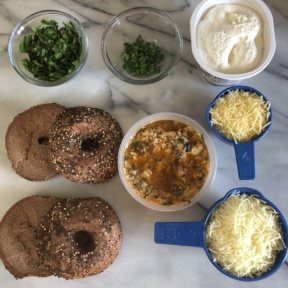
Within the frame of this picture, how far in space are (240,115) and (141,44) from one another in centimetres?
55

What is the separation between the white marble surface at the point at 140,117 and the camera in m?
1.94

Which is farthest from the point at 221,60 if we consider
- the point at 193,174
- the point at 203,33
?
the point at 193,174

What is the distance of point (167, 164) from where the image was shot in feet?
6.08

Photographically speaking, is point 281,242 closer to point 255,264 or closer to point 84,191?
point 255,264

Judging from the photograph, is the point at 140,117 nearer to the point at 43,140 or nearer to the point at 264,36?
the point at 43,140

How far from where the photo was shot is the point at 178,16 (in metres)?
2.00

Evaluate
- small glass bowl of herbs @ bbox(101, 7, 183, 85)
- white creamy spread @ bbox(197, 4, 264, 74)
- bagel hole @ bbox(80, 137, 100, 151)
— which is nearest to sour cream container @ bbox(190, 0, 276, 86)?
white creamy spread @ bbox(197, 4, 264, 74)

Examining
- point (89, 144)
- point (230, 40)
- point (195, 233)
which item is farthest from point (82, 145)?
point (230, 40)

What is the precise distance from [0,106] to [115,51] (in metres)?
0.58

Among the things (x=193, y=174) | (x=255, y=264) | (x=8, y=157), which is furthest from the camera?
(x=8, y=157)

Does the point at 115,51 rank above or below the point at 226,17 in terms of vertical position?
below

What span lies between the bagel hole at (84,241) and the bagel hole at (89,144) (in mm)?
359

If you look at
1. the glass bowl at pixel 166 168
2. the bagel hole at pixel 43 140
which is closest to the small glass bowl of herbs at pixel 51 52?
the bagel hole at pixel 43 140

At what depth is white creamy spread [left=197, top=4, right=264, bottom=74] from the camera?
170cm
